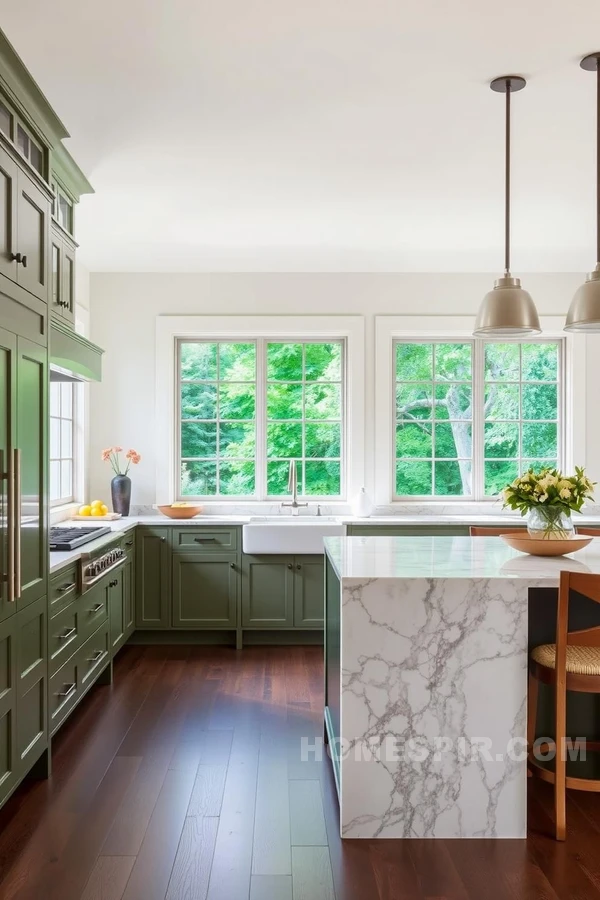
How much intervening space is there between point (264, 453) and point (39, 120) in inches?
128

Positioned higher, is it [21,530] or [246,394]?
→ [246,394]

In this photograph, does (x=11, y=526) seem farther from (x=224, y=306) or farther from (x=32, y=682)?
(x=224, y=306)

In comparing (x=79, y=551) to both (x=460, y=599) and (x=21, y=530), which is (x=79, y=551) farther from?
(x=460, y=599)

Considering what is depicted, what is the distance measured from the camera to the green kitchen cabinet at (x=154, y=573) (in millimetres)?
5055

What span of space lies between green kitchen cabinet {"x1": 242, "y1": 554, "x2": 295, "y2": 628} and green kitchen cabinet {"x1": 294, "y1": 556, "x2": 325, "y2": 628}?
42 mm

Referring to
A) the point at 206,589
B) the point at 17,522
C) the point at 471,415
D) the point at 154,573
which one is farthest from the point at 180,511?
the point at 17,522

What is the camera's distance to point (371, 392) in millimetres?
5648

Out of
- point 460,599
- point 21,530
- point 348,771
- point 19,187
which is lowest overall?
point 348,771

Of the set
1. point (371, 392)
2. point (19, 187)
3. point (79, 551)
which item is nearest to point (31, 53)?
point (19, 187)

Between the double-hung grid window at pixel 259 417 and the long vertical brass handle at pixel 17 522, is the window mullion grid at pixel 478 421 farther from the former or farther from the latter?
the long vertical brass handle at pixel 17 522

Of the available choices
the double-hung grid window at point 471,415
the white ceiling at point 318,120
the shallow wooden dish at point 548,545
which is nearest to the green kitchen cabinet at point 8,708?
the shallow wooden dish at point 548,545

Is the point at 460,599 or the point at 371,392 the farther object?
the point at 371,392

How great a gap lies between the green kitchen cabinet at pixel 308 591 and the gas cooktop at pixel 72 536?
4.46ft

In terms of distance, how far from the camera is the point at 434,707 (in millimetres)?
2527
